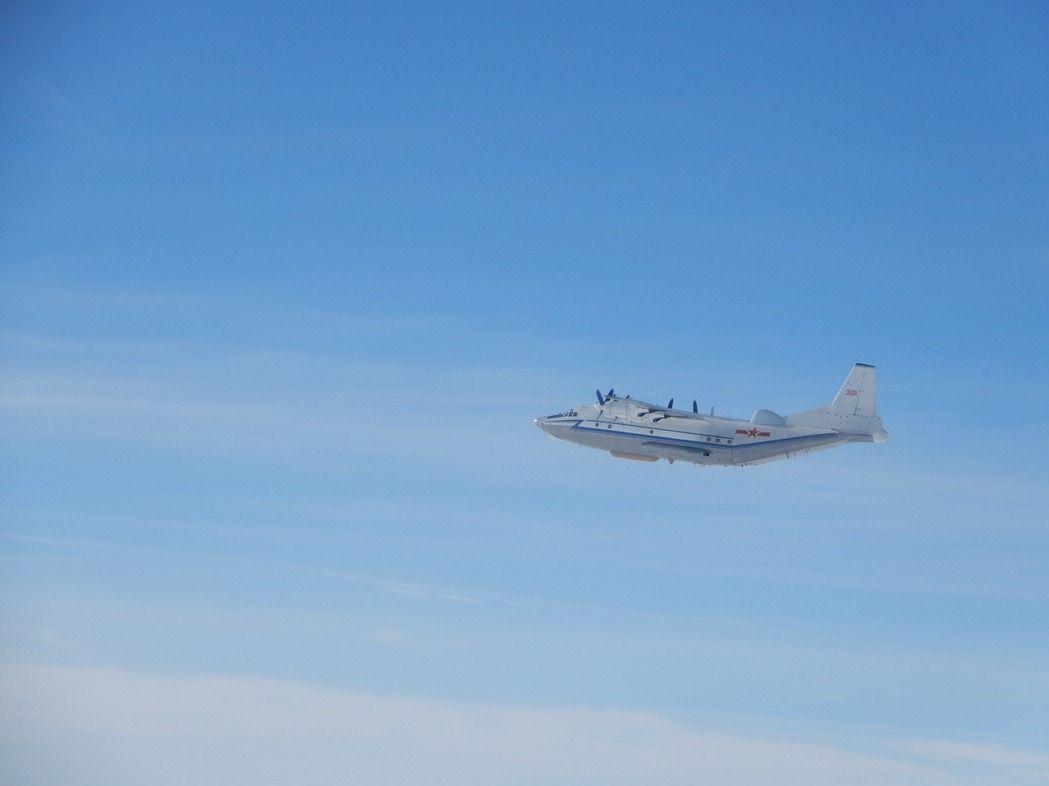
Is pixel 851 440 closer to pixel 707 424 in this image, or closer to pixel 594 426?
pixel 707 424

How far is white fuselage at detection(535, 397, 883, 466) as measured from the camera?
18775 centimetres

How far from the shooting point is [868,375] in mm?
187875

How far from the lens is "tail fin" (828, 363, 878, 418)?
187 meters

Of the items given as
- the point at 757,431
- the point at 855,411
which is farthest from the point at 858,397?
the point at 757,431

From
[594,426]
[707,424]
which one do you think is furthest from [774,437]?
[594,426]

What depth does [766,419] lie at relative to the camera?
18912 cm

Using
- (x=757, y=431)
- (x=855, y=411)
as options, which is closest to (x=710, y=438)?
(x=757, y=431)

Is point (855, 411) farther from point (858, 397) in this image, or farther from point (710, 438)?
point (710, 438)

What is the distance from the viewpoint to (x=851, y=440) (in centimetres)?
18712

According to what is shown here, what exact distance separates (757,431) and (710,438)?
19.1 feet

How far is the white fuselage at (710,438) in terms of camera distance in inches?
7392

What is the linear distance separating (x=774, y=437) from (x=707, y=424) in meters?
8.34

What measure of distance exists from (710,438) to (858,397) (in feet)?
61.3

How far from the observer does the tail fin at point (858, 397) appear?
7367 inches
